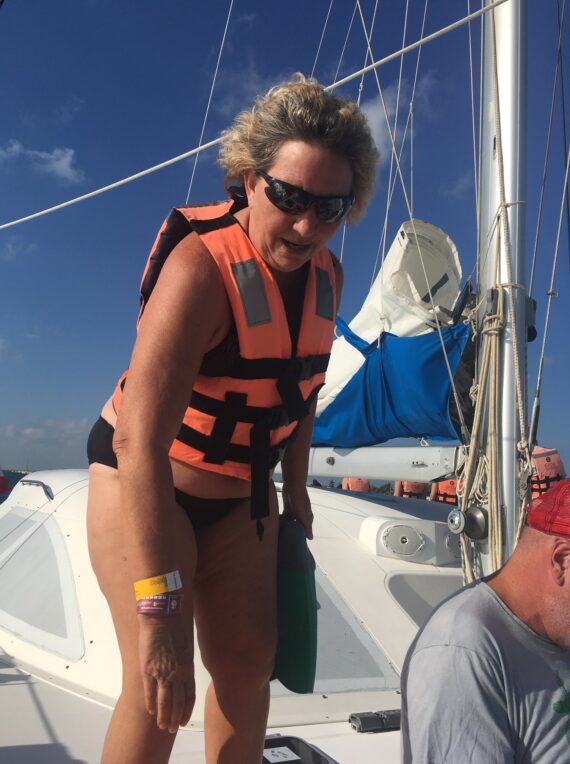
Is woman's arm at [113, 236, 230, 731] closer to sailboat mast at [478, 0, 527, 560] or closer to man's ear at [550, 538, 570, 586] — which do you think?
man's ear at [550, 538, 570, 586]

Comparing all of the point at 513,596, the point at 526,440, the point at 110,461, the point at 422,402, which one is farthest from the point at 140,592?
the point at 422,402

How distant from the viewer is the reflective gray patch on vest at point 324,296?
1725mm

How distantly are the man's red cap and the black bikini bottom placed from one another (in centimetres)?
69

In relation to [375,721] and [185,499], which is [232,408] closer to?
[185,499]

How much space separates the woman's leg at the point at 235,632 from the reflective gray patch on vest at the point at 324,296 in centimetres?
52

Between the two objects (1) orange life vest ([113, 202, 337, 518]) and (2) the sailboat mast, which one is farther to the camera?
(2) the sailboat mast

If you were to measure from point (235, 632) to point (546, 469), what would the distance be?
5.72 m

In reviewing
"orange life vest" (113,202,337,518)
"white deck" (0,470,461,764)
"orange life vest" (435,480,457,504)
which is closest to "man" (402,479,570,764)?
"orange life vest" (113,202,337,518)

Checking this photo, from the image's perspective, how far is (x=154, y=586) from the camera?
3.98 feet

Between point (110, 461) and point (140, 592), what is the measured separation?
0.38 meters

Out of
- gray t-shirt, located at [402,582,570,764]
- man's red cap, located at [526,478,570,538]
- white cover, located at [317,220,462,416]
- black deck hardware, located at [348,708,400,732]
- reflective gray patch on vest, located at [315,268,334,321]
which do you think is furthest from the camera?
white cover, located at [317,220,462,416]

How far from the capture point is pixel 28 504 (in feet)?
11.7

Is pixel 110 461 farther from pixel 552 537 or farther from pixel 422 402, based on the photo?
pixel 422 402

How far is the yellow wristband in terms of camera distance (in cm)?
121
